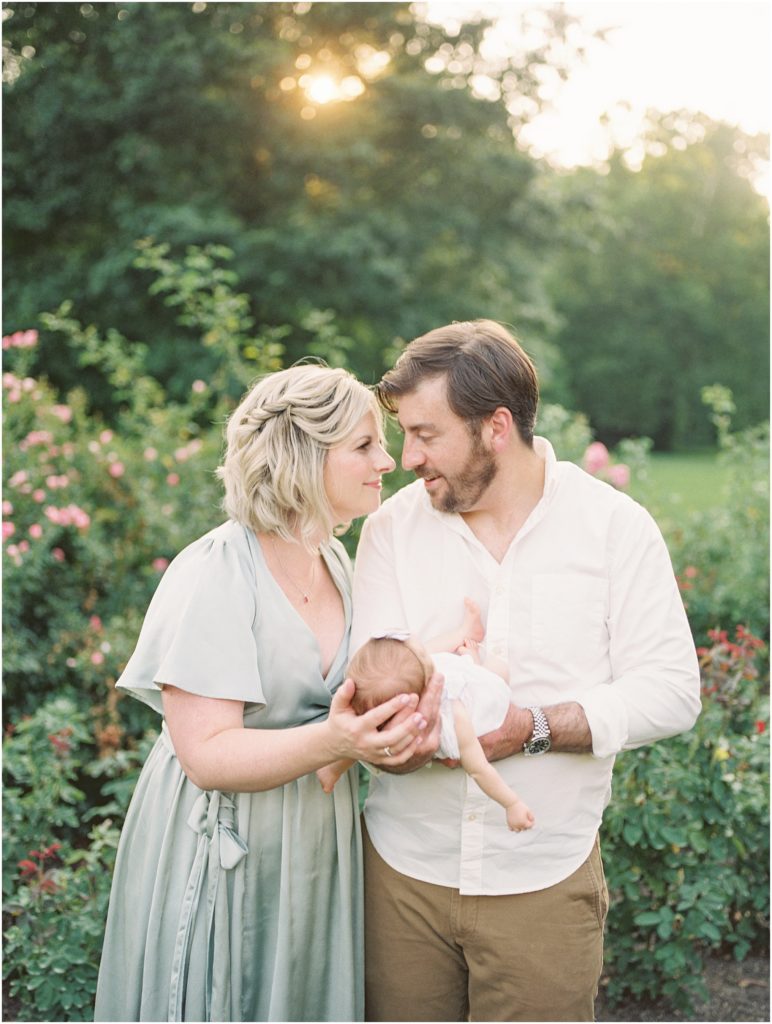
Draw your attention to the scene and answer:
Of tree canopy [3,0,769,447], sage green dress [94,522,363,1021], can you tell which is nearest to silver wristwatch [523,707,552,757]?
sage green dress [94,522,363,1021]

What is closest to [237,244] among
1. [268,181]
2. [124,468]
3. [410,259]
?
[268,181]

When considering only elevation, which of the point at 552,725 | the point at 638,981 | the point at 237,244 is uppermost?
the point at 237,244

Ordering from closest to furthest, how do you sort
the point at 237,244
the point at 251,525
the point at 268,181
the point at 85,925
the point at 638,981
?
the point at 251,525
the point at 85,925
the point at 638,981
the point at 237,244
the point at 268,181

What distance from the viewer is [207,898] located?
2354mm

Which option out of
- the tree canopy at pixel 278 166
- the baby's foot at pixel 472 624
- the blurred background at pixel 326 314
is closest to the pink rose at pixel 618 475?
the blurred background at pixel 326 314

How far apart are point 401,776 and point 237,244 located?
13618 millimetres

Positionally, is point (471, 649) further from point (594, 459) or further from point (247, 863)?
point (594, 459)

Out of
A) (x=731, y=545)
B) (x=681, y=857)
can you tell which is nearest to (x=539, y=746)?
(x=681, y=857)

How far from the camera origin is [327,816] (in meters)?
2.44

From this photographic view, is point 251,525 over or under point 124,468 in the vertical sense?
under

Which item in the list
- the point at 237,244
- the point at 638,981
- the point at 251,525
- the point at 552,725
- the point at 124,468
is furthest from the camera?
the point at 237,244

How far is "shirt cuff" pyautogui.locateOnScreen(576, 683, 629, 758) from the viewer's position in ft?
Result: 7.36

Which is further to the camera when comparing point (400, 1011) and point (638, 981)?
point (638, 981)

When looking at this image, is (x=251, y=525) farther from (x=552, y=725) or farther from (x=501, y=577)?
(x=552, y=725)
